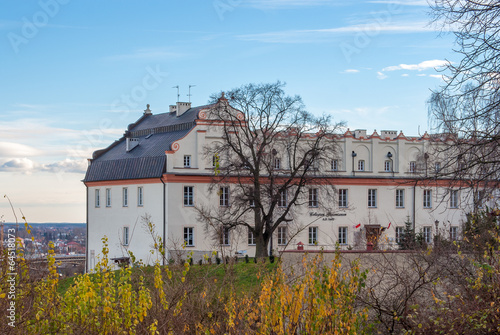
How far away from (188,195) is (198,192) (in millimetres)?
693

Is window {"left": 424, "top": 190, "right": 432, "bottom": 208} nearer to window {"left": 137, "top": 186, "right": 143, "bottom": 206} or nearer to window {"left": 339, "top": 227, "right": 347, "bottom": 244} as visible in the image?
window {"left": 339, "top": 227, "right": 347, "bottom": 244}

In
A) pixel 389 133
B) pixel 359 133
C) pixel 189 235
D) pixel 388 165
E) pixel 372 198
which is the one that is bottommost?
pixel 189 235

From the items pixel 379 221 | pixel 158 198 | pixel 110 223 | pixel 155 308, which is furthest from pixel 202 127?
pixel 155 308

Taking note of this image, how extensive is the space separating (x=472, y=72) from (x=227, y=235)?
3520cm

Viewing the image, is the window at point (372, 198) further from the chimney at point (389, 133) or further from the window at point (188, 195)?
the window at point (188, 195)

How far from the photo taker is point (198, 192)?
152 ft

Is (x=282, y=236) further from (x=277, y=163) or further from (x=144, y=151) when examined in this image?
(x=144, y=151)

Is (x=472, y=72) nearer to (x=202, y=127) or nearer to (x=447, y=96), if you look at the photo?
(x=447, y=96)

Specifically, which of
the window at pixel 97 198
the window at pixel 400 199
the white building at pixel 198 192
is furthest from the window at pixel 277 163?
the window at pixel 97 198

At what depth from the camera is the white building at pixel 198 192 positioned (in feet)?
150

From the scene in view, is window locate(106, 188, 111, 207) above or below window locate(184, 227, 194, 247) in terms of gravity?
above

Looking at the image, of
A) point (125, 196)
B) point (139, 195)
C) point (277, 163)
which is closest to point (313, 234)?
point (277, 163)

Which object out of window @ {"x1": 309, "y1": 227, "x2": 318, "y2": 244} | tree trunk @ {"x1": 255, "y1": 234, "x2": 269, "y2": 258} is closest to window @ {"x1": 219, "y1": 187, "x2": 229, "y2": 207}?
tree trunk @ {"x1": 255, "y1": 234, "x2": 269, "y2": 258}

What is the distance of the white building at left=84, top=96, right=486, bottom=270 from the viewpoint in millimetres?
45844
